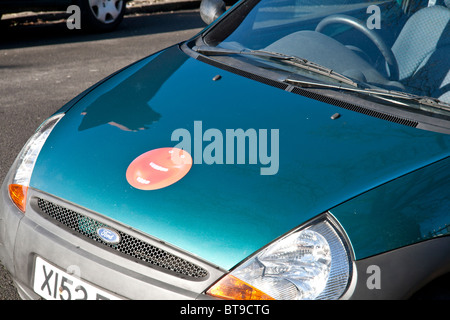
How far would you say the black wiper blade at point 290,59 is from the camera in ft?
8.70

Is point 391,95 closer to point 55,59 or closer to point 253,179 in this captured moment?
point 253,179

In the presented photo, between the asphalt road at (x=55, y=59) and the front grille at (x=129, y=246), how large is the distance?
1.82 meters

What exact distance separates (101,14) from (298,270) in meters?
6.45

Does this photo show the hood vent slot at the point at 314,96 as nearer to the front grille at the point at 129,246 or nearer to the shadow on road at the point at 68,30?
the front grille at the point at 129,246

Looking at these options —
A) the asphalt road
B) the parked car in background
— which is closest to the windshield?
the asphalt road

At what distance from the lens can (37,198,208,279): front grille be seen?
6.26 feet

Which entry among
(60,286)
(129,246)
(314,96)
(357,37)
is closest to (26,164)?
(60,286)

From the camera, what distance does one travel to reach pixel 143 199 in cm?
205

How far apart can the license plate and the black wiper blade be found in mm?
1354

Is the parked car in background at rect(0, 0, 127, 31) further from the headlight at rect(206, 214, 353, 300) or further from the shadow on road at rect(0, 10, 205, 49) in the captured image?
the headlight at rect(206, 214, 353, 300)

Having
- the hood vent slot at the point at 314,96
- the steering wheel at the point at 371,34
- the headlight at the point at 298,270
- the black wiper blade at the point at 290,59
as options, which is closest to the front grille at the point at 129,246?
the headlight at the point at 298,270

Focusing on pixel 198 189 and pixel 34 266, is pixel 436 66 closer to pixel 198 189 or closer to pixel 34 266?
pixel 198 189

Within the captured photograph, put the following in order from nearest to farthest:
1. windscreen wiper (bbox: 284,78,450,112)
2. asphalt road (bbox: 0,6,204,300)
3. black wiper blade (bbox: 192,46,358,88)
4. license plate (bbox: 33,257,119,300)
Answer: license plate (bbox: 33,257,119,300) → windscreen wiper (bbox: 284,78,450,112) → black wiper blade (bbox: 192,46,358,88) → asphalt road (bbox: 0,6,204,300)
